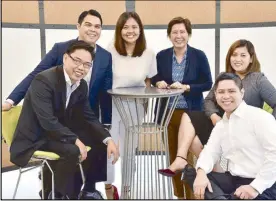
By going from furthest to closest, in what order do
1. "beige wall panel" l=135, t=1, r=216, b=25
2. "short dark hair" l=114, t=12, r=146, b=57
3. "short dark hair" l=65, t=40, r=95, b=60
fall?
1. "beige wall panel" l=135, t=1, r=216, b=25
2. "short dark hair" l=114, t=12, r=146, b=57
3. "short dark hair" l=65, t=40, r=95, b=60

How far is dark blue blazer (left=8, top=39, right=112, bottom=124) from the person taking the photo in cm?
267

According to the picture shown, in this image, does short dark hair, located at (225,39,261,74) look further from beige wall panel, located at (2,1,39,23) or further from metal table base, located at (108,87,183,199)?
beige wall panel, located at (2,1,39,23)

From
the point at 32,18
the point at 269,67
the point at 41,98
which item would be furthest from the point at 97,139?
the point at 269,67

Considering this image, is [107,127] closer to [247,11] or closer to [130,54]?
[130,54]

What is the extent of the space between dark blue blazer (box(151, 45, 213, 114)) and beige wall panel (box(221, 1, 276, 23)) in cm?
138

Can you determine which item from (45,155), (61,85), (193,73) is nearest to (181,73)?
(193,73)

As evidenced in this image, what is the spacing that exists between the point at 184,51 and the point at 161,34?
52.4 inches

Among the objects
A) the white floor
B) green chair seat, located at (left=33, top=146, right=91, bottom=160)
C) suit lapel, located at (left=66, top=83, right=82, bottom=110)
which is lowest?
the white floor

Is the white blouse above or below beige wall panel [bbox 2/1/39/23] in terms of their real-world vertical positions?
below

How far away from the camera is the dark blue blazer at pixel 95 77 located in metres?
2.67

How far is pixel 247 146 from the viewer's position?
219 centimetres

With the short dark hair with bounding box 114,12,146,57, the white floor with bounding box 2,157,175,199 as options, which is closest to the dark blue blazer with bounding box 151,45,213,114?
the short dark hair with bounding box 114,12,146,57

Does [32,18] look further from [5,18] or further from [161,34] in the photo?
[161,34]

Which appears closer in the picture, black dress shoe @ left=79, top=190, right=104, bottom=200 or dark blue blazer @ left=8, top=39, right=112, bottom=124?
dark blue blazer @ left=8, top=39, right=112, bottom=124
